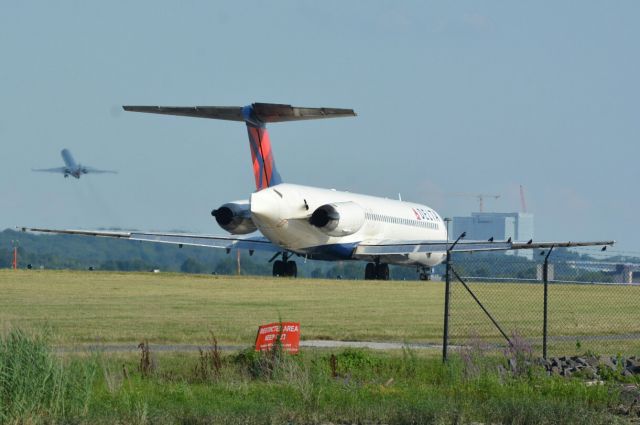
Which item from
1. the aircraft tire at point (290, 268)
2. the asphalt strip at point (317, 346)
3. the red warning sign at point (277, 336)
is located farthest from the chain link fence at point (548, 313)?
the aircraft tire at point (290, 268)

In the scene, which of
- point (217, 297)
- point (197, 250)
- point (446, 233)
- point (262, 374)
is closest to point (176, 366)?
point (262, 374)

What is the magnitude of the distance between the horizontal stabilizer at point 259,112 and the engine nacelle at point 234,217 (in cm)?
321

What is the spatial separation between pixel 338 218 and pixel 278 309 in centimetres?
1500

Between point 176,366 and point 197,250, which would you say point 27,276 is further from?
point 197,250

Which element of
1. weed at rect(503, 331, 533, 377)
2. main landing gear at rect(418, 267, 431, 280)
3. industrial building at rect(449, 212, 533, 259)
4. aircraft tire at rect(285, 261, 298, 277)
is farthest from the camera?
industrial building at rect(449, 212, 533, 259)

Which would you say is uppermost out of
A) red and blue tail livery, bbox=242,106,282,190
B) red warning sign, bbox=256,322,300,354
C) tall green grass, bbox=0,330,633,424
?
red and blue tail livery, bbox=242,106,282,190

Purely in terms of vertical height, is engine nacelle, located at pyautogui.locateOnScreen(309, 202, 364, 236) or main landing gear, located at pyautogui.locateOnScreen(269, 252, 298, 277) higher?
engine nacelle, located at pyautogui.locateOnScreen(309, 202, 364, 236)

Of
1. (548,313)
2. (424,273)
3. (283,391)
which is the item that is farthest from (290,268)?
(283,391)

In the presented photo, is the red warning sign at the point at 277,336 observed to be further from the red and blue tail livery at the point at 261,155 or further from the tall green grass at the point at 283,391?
the red and blue tail livery at the point at 261,155

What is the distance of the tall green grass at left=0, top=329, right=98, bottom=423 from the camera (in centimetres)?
1479

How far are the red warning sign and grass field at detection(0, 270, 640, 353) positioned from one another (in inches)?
122

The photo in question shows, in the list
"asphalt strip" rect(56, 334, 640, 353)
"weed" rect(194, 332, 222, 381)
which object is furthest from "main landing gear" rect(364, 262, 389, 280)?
"weed" rect(194, 332, 222, 381)

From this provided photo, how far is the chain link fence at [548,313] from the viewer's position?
24.4 metres

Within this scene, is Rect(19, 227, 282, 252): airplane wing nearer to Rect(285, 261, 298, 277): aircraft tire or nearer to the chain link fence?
Rect(285, 261, 298, 277): aircraft tire
